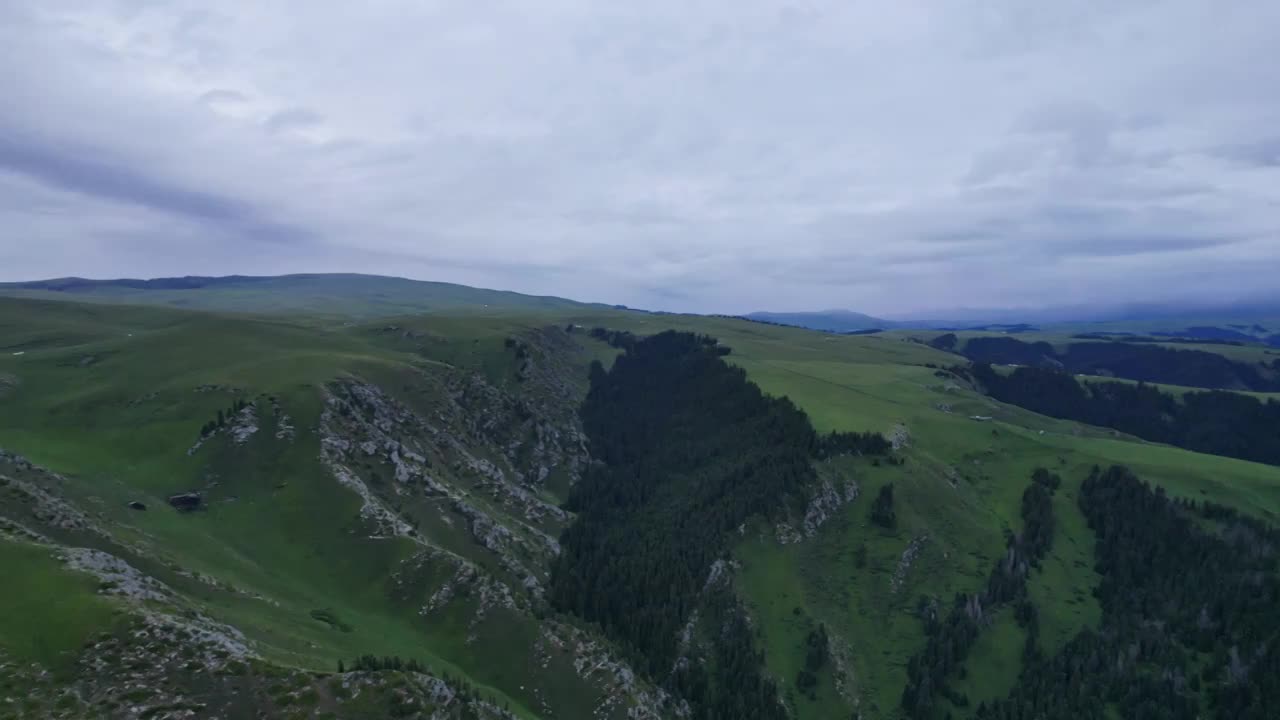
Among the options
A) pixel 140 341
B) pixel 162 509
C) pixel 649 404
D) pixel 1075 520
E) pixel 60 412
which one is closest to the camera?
pixel 162 509

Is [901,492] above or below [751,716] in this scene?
above

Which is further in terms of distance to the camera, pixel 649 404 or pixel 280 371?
pixel 649 404

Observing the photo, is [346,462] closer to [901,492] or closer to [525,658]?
[525,658]

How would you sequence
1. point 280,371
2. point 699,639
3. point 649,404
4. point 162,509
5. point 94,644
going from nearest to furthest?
point 94,644
point 162,509
point 699,639
point 280,371
point 649,404

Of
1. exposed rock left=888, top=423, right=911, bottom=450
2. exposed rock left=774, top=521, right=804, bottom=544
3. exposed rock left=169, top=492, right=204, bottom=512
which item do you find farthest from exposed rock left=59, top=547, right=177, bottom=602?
exposed rock left=888, top=423, right=911, bottom=450

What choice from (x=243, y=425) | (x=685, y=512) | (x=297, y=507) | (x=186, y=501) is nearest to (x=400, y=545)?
(x=297, y=507)

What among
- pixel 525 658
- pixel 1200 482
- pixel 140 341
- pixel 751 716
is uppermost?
pixel 140 341

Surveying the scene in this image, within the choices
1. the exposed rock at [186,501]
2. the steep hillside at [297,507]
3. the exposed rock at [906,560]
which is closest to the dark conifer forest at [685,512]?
the steep hillside at [297,507]

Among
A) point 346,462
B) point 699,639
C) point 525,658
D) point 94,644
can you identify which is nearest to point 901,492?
point 699,639
